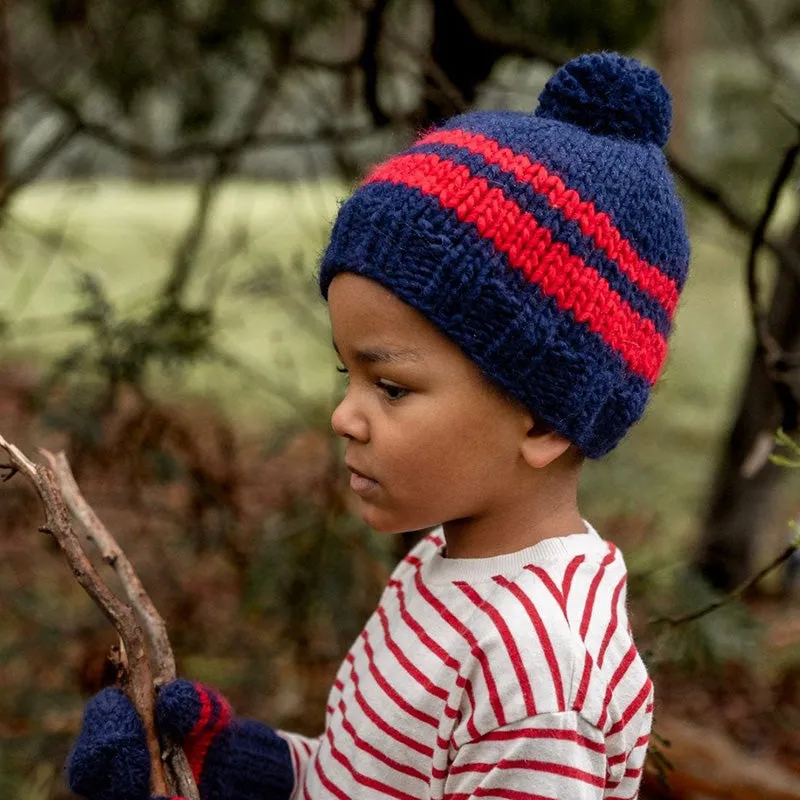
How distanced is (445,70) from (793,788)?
1847mm

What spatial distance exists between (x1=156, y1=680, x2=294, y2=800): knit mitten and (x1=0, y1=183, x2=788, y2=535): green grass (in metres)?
0.83

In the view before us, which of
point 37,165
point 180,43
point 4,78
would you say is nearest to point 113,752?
point 37,165

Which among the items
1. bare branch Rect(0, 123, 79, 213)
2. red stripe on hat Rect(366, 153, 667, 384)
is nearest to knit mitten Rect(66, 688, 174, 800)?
red stripe on hat Rect(366, 153, 667, 384)

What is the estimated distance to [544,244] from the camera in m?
1.29

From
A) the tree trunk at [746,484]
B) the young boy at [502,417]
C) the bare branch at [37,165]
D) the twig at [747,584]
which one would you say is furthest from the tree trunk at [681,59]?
the young boy at [502,417]

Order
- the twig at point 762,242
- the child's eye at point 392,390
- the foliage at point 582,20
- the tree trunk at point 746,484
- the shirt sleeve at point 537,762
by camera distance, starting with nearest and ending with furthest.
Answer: the shirt sleeve at point 537,762
the child's eye at point 392,390
the twig at point 762,242
the foliage at point 582,20
the tree trunk at point 746,484

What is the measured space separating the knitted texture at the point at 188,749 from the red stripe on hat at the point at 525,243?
2.31 feet

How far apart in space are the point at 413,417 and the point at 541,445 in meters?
0.17

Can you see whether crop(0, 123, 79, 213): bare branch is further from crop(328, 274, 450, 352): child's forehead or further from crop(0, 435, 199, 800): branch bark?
crop(328, 274, 450, 352): child's forehead

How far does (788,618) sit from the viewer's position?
4.39 metres

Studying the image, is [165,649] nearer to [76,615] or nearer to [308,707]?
[308,707]

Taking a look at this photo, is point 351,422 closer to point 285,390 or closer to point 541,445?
point 541,445

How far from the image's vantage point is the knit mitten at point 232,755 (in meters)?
1.52

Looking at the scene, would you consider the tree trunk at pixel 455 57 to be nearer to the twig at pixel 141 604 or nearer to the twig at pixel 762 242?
the twig at pixel 762 242
